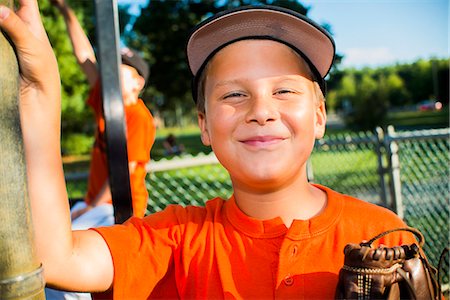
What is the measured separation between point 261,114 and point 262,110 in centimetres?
1

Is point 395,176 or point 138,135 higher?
point 138,135

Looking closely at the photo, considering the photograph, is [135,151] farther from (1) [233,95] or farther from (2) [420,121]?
(2) [420,121]

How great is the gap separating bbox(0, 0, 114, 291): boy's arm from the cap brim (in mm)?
510

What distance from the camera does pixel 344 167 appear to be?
20.8 ft

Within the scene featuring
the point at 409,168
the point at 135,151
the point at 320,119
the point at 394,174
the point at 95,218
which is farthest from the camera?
the point at 409,168

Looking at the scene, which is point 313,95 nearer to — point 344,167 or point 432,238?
point 432,238

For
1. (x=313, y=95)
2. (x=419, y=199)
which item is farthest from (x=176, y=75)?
(x=313, y=95)

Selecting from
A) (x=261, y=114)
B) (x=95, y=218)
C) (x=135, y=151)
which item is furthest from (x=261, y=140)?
(x=135, y=151)

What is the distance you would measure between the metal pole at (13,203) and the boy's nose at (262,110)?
608 millimetres

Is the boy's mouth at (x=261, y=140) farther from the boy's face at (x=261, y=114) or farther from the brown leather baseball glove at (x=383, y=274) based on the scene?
the brown leather baseball glove at (x=383, y=274)

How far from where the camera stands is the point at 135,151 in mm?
3084

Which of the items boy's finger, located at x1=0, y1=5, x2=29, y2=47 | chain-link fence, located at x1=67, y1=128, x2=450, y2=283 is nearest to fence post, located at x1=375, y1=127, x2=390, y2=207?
chain-link fence, located at x1=67, y1=128, x2=450, y2=283

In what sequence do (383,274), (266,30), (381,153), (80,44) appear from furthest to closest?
(381,153), (80,44), (266,30), (383,274)

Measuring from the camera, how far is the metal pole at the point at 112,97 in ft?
6.11
